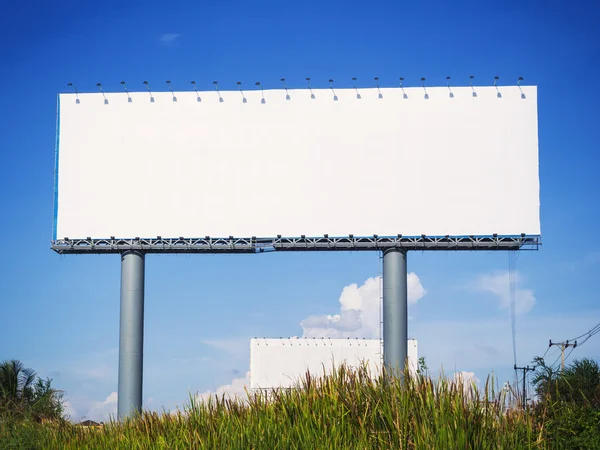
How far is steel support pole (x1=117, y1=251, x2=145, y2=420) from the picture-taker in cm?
3534

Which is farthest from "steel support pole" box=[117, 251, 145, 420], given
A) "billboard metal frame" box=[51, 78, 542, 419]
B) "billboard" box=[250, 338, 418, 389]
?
"billboard" box=[250, 338, 418, 389]

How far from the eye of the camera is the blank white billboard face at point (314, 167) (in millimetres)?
35281

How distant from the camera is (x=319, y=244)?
35094 mm

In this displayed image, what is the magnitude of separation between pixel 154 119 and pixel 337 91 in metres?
→ 8.29

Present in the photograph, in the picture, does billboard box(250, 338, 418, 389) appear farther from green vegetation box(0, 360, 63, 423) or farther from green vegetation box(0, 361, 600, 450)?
green vegetation box(0, 361, 600, 450)

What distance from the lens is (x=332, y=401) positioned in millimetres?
15414

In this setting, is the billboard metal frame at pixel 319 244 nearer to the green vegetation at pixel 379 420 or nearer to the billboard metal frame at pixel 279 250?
the billboard metal frame at pixel 279 250

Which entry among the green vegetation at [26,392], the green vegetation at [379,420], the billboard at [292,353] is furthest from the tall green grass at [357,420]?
the billboard at [292,353]

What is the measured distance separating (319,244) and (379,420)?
20564 mm

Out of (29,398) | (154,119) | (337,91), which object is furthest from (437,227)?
(29,398)

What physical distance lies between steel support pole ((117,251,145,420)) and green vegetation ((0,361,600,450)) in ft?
56.9

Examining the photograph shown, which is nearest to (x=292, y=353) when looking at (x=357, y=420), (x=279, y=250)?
(x=279, y=250)

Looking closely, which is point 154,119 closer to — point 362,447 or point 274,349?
point 274,349

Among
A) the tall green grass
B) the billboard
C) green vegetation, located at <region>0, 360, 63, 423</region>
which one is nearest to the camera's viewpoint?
the tall green grass
